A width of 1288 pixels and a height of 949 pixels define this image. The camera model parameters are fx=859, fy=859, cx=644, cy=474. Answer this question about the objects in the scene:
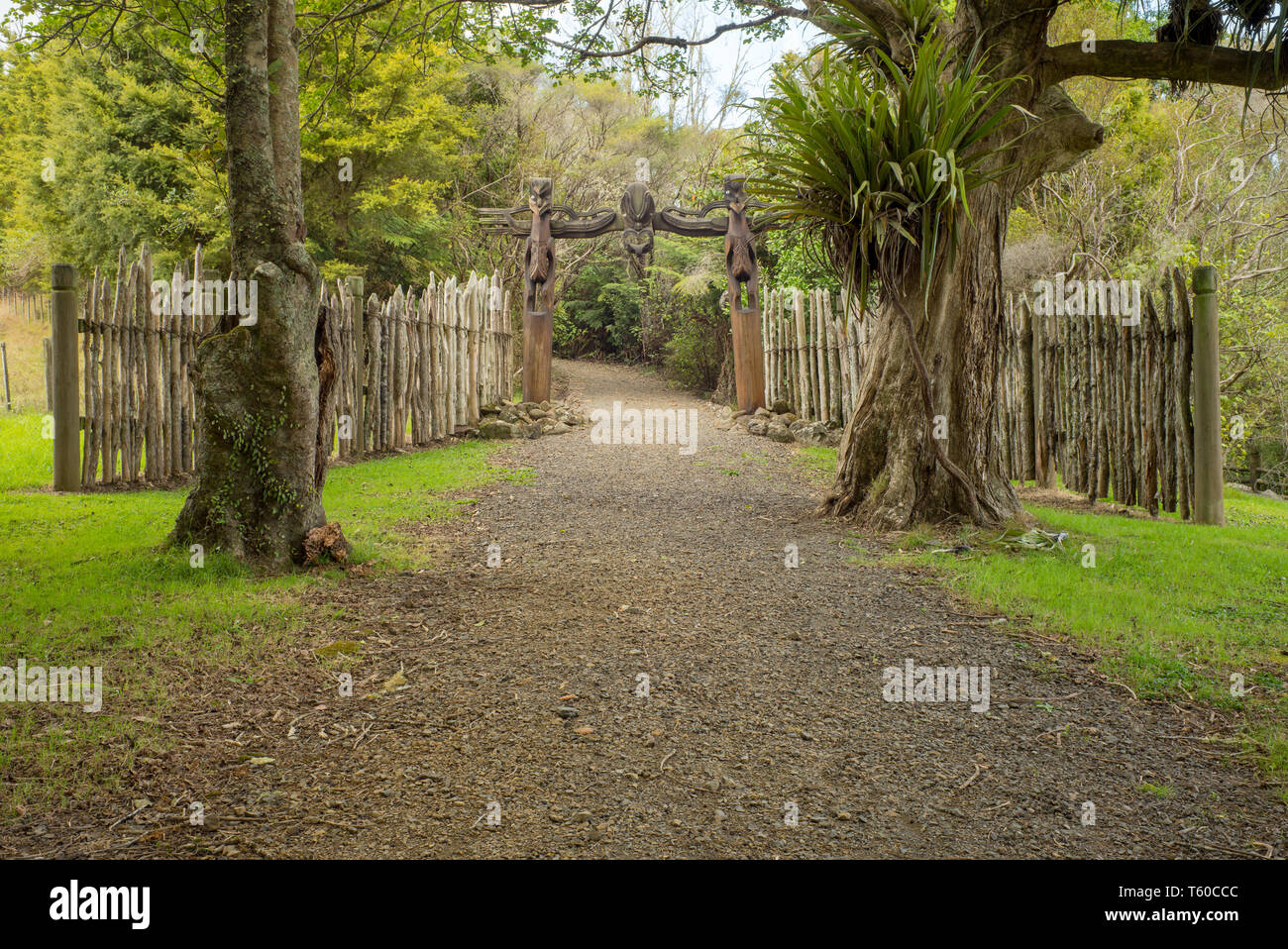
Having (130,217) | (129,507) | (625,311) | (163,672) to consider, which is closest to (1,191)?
(130,217)

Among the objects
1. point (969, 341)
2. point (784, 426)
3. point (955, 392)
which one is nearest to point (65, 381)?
point (955, 392)

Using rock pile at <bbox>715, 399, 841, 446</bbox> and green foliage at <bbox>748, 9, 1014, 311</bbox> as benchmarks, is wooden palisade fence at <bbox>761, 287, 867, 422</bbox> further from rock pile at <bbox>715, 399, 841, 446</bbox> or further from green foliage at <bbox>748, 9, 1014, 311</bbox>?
green foliage at <bbox>748, 9, 1014, 311</bbox>

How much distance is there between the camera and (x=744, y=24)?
979 centimetres

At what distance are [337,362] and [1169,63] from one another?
6574 mm

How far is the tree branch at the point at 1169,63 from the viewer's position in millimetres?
6078

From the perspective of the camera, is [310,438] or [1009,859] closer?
[1009,859]

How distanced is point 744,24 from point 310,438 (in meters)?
7.30

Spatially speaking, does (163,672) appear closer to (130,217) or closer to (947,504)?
(947,504)

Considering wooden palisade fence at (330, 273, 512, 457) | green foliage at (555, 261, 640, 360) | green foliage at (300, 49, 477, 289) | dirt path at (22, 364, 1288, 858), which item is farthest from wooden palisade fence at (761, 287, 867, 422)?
green foliage at (555, 261, 640, 360)

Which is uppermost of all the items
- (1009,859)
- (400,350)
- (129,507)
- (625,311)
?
(625,311)

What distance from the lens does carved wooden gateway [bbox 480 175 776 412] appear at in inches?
537

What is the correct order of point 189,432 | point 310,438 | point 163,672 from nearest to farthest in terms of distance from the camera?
point 163,672 → point 310,438 → point 189,432

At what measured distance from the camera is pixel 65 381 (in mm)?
7383

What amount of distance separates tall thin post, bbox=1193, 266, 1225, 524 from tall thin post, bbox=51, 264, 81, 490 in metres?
9.49
